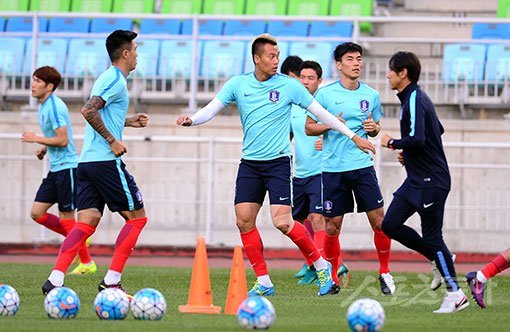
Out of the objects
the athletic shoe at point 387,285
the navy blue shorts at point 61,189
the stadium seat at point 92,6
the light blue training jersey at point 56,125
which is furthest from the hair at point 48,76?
the stadium seat at point 92,6

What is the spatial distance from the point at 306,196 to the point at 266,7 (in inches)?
399

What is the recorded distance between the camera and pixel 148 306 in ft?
31.0

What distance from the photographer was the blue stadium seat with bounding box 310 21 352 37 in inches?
876

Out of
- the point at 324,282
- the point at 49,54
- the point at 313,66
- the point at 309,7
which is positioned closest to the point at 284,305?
the point at 324,282

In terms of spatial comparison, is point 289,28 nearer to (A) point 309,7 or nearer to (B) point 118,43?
(A) point 309,7

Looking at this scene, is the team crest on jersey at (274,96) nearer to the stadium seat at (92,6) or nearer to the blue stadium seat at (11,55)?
the blue stadium seat at (11,55)

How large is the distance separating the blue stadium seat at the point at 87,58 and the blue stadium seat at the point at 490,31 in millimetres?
6260

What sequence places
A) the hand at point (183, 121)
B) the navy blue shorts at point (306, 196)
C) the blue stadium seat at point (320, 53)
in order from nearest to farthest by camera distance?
the hand at point (183, 121) → the navy blue shorts at point (306, 196) → the blue stadium seat at point (320, 53)

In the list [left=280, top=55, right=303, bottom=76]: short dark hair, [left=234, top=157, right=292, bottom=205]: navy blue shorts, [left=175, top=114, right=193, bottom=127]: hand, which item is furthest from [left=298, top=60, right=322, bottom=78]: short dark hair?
[left=175, top=114, right=193, bottom=127]: hand

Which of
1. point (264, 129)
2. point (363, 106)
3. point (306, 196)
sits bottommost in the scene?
point (306, 196)

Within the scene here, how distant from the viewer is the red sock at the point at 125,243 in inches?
448

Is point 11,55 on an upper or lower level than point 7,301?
upper

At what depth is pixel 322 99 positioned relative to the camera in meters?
12.9

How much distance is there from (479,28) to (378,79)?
2679 mm
